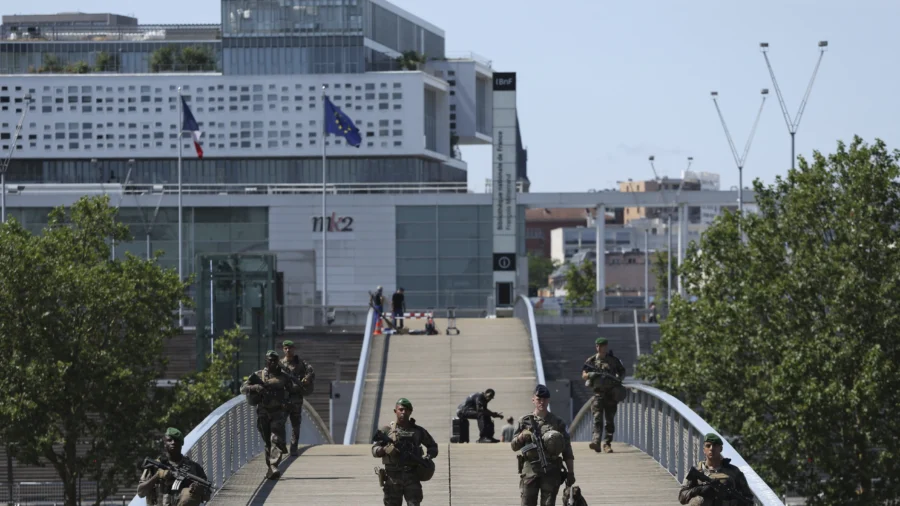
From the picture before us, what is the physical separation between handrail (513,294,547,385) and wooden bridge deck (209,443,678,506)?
629 inches

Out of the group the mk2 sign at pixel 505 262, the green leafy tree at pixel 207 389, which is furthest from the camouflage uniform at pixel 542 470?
the mk2 sign at pixel 505 262

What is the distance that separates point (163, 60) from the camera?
109 metres

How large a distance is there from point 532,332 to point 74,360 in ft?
41.9

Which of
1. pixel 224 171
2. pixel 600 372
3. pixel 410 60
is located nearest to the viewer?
pixel 600 372

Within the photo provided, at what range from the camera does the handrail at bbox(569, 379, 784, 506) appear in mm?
15785

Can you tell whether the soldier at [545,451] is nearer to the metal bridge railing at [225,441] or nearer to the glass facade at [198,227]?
the metal bridge railing at [225,441]

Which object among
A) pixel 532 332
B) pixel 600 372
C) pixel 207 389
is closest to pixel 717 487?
pixel 600 372

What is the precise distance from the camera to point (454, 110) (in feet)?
390

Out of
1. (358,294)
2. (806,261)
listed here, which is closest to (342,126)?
(358,294)

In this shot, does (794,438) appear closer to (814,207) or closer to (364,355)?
(814,207)

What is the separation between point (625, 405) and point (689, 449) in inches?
295

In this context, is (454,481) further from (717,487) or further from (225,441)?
(717,487)

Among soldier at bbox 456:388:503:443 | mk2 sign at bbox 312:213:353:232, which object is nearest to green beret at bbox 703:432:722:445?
soldier at bbox 456:388:503:443

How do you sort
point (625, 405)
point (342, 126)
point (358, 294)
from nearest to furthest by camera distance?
point (625, 405), point (342, 126), point (358, 294)
